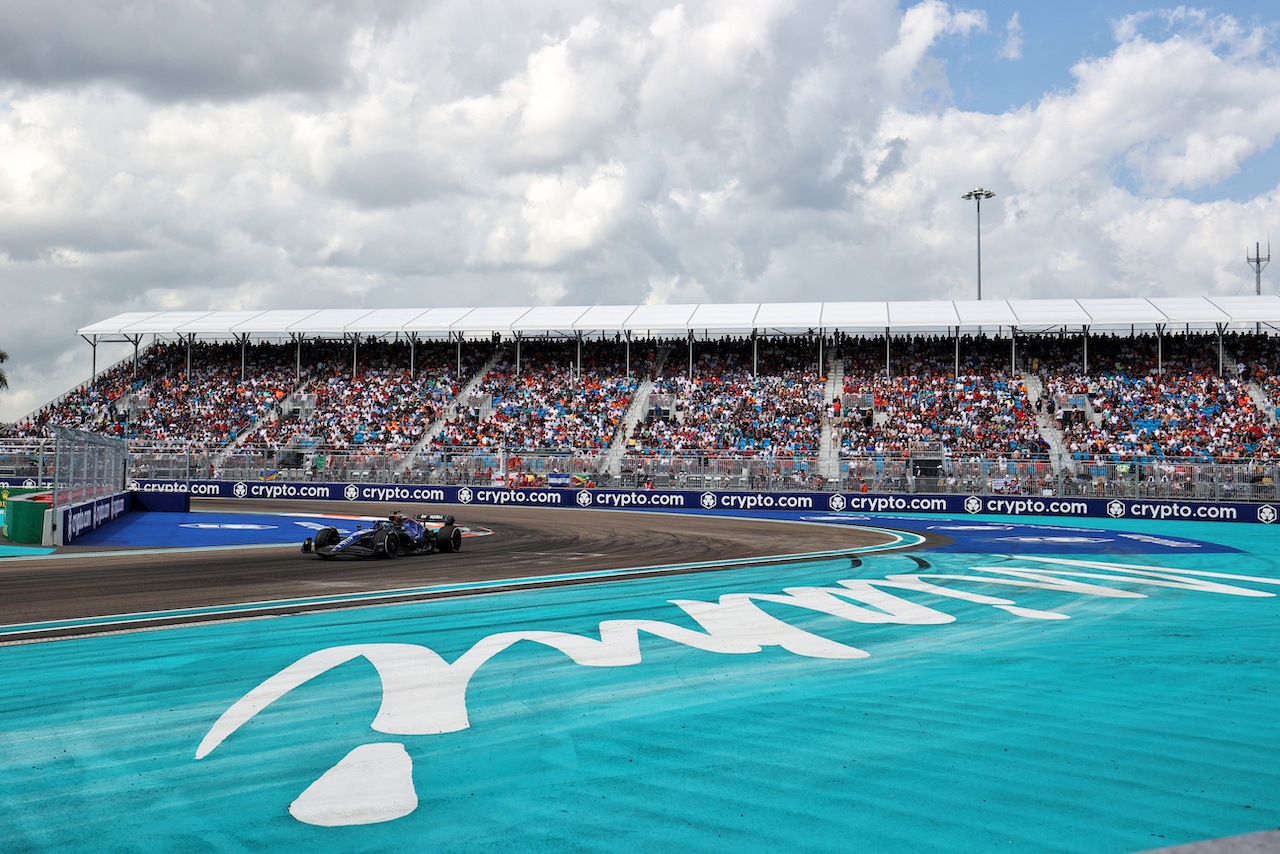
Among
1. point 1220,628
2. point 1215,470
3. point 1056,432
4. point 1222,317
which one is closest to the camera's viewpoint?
point 1220,628

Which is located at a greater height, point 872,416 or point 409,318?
point 409,318

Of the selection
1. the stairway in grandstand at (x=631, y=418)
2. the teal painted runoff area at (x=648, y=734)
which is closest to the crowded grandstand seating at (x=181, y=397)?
the stairway in grandstand at (x=631, y=418)

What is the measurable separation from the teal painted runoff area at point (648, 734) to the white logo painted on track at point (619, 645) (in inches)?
1.3

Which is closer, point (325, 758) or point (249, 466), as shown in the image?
point (325, 758)

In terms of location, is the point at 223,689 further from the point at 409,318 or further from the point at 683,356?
the point at 409,318

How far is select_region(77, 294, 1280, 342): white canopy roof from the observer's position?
42750 mm

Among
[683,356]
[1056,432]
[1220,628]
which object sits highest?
[683,356]

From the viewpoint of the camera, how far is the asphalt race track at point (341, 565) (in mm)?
9891

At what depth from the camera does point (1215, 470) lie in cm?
2916

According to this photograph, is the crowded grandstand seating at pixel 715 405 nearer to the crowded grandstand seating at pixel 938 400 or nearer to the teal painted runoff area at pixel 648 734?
the crowded grandstand seating at pixel 938 400

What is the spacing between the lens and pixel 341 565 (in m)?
14.0

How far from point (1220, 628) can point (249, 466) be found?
36.8m

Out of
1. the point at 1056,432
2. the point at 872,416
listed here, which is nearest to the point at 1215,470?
the point at 1056,432

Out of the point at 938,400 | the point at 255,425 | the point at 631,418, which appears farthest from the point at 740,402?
the point at 255,425
